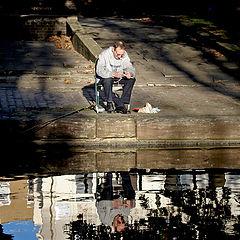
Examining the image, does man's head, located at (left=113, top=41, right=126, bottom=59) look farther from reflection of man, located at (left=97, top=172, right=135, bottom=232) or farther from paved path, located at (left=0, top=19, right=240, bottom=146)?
Answer: reflection of man, located at (left=97, top=172, right=135, bottom=232)

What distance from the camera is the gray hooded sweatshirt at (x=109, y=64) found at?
34.9ft

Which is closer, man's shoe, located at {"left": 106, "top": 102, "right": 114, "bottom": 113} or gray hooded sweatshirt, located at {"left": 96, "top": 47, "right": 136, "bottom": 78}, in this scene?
gray hooded sweatshirt, located at {"left": 96, "top": 47, "right": 136, "bottom": 78}

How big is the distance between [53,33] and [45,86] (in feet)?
23.1

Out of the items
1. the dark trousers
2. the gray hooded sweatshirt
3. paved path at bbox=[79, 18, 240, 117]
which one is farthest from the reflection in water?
paved path at bbox=[79, 18, 240, 117]

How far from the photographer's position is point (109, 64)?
423 inches

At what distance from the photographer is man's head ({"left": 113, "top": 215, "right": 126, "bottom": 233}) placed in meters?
6.58

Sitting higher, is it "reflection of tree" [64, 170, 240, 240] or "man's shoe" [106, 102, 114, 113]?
"man's shoe" [106, 102, 114, 113]

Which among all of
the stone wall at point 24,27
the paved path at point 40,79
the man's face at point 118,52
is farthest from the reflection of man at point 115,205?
the stone wall at point 24,27

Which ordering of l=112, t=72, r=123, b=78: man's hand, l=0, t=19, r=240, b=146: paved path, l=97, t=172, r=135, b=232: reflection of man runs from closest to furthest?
1. l=97, t=172, r=135, b=232: reflection of man
2. l=0, t=19, r=240, b=146: paved path
3. l=112, t=72, r=123, b=78: man's hand

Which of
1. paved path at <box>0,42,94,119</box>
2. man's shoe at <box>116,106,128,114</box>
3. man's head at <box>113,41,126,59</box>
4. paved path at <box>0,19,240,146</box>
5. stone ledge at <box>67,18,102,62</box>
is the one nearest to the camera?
paved path at <box>0,19,240,146</box>

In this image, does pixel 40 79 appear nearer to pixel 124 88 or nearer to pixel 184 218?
pixel 124 88

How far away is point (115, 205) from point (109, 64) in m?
3.86

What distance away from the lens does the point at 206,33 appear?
18406 millimetres

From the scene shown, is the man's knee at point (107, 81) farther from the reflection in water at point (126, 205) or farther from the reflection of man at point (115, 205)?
the reflection of man at point (115, 205)
